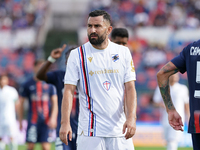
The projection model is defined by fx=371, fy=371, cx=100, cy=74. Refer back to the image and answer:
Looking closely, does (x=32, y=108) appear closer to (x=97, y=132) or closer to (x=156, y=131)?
(x=97, y=132)

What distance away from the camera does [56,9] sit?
28641 mm

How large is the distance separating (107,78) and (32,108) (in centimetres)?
450

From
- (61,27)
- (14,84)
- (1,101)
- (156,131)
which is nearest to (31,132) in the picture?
(1,101)

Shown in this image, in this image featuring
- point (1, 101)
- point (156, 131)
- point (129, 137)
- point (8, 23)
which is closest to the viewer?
point (129, 137)

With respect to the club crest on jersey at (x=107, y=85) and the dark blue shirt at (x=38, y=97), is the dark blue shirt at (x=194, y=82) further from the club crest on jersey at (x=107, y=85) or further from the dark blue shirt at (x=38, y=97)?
the dark blue shirt at (x=38, y=97)

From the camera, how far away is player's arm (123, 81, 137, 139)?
390cm

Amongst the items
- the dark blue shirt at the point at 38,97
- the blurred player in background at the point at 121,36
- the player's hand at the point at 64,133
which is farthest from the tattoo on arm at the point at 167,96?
the dark blue shirt at the point at 38,97

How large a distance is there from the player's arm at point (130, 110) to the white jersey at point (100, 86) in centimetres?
8

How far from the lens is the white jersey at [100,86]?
4.08m

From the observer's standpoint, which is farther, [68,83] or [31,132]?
[31,132]

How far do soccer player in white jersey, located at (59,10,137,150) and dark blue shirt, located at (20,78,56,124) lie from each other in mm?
4194

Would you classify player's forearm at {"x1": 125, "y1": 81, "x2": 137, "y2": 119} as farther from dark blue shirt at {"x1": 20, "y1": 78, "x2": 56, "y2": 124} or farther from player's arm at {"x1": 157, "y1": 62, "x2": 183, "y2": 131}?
dark blue shirt at {"x1": 20, "y1": 78, "x2": 56, "y2": 124}

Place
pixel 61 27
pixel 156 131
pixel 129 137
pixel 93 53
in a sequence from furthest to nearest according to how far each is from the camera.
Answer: pixel 61 27 → pixel 156 131 → pixel 93 53 → pixel 129 137

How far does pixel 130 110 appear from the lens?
13.1 feet
